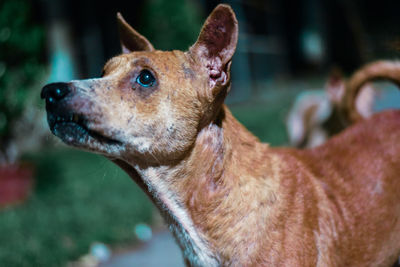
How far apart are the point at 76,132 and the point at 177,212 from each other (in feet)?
2.19

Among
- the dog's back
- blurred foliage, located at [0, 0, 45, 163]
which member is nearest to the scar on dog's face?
the dog's back

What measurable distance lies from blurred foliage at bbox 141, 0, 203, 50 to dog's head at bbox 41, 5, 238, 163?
7.47 metres

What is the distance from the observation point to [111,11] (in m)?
12.7

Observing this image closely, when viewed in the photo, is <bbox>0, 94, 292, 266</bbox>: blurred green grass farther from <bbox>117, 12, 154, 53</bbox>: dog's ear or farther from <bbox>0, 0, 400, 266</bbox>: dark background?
<bbox>117, 12, 154, 53</bbox>: dog's ear

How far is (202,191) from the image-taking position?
82.7 inches

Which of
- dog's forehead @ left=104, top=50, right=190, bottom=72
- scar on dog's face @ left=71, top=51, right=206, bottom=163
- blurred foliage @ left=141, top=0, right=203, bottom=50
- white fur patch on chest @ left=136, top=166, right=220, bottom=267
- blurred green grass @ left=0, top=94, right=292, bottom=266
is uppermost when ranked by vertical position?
blurred foliage @ left=141, top=0, right=203, bottom=50

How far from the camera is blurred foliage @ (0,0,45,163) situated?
219 inches

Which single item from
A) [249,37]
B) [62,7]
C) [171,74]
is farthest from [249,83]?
[171,74]

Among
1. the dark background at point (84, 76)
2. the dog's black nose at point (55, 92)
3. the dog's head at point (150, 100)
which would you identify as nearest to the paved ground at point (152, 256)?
the dark background at point (84, 76)

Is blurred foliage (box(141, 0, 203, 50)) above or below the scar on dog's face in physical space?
above

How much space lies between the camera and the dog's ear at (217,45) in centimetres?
213

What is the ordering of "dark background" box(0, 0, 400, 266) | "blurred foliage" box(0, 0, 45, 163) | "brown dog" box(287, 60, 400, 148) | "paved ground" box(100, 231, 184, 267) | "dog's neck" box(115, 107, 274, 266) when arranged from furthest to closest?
"blurred foliage" box(0, 0, 45, 163), "dark background" box(0, 0, 400, 266), "paved ground" box(100, 231, 184, 267), "brown dog" box(287, 60, 400, 148), "dog's neck" box(115, 107, 274, 266)

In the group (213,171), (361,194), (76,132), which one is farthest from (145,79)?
(361,194)

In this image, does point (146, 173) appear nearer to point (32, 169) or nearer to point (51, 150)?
point (32, 169)
